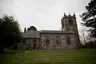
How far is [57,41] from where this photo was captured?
43125 millimetres

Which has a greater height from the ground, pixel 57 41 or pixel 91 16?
pixel 91 16

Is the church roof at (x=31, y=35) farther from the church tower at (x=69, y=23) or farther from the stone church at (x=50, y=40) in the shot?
the church tower at (x=69, y=23)

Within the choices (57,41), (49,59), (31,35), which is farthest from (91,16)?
(31,35)

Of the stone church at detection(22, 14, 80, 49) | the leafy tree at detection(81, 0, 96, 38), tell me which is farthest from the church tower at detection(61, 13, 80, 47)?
the leafy tree at detection(81, 0, 96, 38)

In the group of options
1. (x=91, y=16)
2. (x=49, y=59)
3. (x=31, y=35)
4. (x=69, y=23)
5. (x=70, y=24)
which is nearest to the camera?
(x=49, y=59)

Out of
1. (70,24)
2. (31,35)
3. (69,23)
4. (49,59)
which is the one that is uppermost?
(69,23)

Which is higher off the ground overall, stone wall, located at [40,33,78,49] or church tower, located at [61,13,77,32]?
church tower, located at [61,13,77,32]

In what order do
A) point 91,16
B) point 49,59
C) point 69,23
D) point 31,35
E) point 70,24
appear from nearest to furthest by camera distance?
1. point 49,59
2. point 91,16
3. point 31,35
4. point 69,23
5. point 70,24

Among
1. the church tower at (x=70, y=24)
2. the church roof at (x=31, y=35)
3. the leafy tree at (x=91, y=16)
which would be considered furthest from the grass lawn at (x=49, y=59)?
the church tower at (x=70, y=24)

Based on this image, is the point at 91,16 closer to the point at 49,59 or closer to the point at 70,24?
the point at 49,59

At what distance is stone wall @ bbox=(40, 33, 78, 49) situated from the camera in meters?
42.1

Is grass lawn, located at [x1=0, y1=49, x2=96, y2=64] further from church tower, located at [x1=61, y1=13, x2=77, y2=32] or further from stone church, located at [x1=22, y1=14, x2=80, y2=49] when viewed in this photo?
church tower, located at [x1=61, y1=13, x2=77, y2=32]

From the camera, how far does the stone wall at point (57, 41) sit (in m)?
42.1

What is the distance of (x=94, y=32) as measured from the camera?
877 inches
